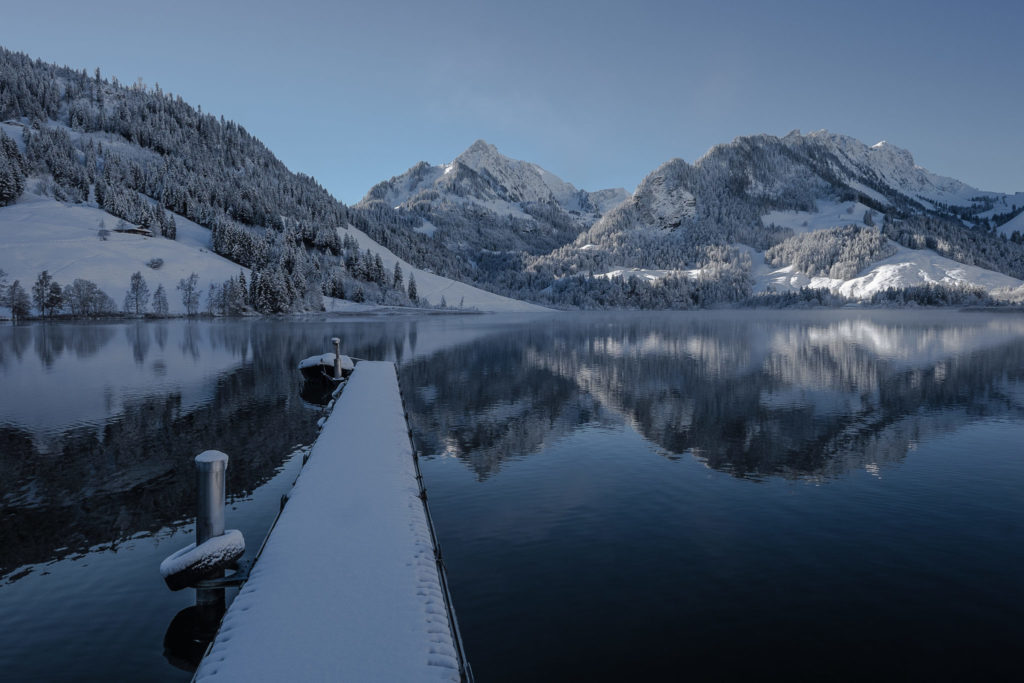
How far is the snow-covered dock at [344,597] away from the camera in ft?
28.5

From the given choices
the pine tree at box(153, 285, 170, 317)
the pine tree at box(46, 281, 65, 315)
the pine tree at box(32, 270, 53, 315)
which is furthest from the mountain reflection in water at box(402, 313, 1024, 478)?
the pine tree at box(32, 270, 53, 315)

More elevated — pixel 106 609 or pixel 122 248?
pixel 122 248

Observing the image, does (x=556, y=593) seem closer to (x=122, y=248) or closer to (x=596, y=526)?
(x=596, y=526)

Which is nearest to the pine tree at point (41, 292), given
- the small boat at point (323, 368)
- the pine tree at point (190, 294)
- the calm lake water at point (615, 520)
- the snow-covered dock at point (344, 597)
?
the pine tree at point (190, 294)

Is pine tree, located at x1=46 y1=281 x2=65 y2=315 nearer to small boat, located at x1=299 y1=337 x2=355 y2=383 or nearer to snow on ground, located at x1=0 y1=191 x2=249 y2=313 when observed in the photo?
snow on ground, located at x1=0 y1=191 x2=249 y2=313

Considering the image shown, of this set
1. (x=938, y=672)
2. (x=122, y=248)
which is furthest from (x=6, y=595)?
(x=122, y=248)

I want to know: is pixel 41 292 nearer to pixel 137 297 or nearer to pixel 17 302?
pixel 17 302

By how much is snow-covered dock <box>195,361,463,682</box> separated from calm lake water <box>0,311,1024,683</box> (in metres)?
2.04

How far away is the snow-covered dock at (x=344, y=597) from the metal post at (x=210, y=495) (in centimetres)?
138

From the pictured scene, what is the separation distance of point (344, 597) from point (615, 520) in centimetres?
1084

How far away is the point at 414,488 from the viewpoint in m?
18.2

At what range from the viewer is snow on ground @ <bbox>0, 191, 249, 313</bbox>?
159 metres

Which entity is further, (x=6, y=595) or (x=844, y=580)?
(x=844, y=580)

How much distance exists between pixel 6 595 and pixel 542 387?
3715 centimetres
